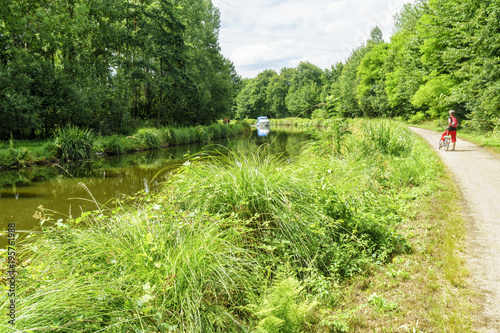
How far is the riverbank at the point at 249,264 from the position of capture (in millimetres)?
2149

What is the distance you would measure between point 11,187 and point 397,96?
3300 cm

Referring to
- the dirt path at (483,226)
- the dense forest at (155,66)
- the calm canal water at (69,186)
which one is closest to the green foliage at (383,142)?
the dirt path at (483,226)

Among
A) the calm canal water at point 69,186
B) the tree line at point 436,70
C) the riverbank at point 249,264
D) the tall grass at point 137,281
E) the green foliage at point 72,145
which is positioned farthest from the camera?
the green foliage at point 72,145

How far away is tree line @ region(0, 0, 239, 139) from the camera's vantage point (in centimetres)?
1581

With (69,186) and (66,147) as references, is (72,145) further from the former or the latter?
(69,186)

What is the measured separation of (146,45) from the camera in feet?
83.7

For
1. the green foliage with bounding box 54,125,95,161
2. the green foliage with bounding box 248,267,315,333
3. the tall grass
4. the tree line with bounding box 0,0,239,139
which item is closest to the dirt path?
the green foliage with bounding box 248,267,315,333

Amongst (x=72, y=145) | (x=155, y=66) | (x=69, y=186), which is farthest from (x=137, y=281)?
(x=155, y=66)

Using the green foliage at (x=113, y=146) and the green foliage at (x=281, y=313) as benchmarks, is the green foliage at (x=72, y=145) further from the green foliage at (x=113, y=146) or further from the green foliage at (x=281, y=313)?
the green foliage at (x=281, y=313)

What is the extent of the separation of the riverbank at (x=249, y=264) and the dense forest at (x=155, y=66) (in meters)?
2.46

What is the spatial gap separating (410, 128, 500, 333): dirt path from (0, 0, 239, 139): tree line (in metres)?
18.4

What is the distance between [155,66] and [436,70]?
73.0 ft

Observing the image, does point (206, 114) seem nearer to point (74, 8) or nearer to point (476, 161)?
point (74, 8)

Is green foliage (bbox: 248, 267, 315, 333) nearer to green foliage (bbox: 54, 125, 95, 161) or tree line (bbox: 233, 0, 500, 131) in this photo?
tree line (bbox: 233, 0, 500, 131)
